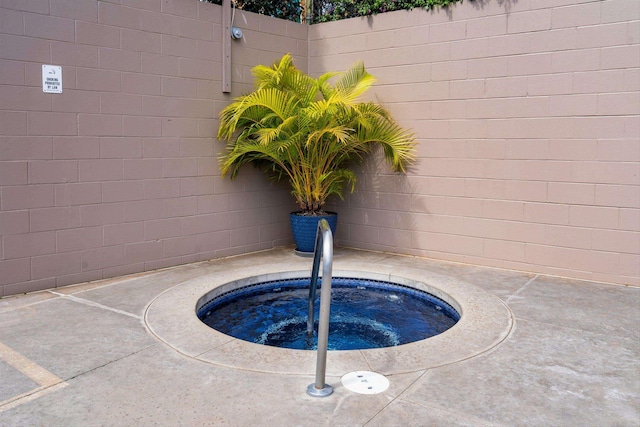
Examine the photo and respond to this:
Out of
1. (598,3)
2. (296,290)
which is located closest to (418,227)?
(296,290)

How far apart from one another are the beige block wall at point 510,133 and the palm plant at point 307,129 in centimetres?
28

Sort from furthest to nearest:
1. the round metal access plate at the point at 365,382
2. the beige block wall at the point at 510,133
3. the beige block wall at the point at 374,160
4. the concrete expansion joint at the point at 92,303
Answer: the beige block wall at the point at 510,133 < the beige block wall at the point at 374,160 < the concrete expansion joint at the point at 92,303 < the round metal access plate at the point at 365,382

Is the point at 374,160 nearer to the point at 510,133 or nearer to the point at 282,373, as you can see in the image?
the point at 510,133

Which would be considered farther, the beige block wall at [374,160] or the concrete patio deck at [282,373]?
the beige block wall at [374,160]

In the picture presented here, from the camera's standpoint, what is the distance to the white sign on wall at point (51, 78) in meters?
3.99

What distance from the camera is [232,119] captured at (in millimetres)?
5031

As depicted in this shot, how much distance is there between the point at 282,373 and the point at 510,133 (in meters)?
3.29

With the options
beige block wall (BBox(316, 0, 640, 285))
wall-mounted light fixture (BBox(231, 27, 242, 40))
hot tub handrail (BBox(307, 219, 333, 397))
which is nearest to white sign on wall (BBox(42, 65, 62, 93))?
wall-mounted light fixture (BBox(231, 27, 242, 40))

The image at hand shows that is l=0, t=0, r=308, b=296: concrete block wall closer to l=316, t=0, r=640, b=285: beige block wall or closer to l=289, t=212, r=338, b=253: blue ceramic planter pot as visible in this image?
l=289, t=212, r=338, b=253: blue ceramic planter pot

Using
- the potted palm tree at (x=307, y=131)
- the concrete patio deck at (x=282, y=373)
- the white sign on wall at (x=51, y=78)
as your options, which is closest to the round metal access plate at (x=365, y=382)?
the concrete patio deck at (x=282, y=373)

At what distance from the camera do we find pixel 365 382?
2467mm

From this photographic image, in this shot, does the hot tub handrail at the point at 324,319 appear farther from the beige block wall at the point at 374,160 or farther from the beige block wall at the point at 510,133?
the beige block wall at the point at 510,133

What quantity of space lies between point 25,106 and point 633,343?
14.1 ft

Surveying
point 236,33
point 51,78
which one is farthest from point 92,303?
point 236,33
